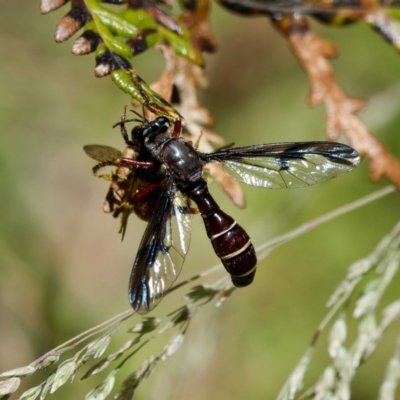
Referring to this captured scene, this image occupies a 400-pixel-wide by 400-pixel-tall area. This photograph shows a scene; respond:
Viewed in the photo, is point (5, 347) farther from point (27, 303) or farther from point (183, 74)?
point (183, 74)

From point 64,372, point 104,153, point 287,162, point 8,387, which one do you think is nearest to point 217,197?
point 287,162

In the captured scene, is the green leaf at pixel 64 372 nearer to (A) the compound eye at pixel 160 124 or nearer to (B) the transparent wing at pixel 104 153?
(B) the transparent wing at pixel 104 153

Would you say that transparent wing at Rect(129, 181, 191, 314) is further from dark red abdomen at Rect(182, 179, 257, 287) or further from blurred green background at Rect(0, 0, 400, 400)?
blurred green background at Rect(0, 0, 400, 400)

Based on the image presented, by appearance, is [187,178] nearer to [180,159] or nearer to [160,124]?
[180,159]

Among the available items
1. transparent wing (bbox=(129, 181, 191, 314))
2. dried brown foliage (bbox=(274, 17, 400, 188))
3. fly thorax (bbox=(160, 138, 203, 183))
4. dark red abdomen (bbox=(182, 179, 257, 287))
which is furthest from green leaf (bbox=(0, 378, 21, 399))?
dried brown foliage (bbox=(274, 17, 400, 188))

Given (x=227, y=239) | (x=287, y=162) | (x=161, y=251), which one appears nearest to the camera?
(x=161, y=251)

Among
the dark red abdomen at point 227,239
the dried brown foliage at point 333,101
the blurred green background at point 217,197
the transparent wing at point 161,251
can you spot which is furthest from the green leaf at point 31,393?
the dried brown foliage at point 333,101
